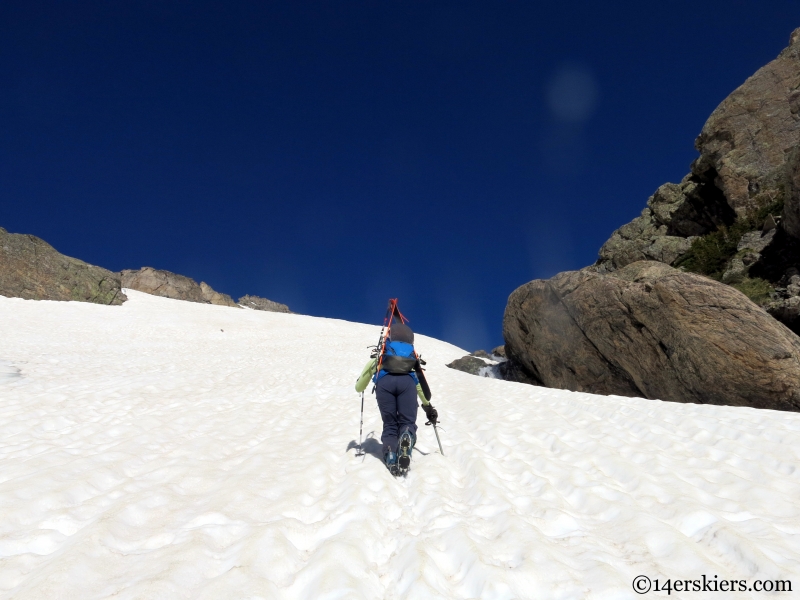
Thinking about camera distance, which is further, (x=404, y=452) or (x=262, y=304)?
(x=262, y=304)

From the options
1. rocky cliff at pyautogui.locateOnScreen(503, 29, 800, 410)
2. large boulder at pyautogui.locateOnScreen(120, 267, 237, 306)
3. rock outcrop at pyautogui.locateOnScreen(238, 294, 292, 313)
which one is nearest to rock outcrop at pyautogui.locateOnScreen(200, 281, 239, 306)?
large boulder at pyautogui.locateOnScreen(120, 267, 237, 306)

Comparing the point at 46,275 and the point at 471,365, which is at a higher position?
the point at 46,275

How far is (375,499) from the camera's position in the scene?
5059 mm

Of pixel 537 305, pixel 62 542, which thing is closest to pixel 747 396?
pixel 537 305

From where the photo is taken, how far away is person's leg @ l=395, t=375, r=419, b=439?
6242 millimetres

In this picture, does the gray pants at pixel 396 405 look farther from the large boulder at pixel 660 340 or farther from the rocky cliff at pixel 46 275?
the rocky cliff at pixel 46 275

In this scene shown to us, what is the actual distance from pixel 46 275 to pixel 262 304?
5188cm

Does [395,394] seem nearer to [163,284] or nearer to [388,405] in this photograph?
[388,405]

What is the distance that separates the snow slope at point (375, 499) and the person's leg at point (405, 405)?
690mm

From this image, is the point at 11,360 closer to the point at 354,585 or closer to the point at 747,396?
the point at 354,585

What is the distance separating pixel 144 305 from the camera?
1571 inches

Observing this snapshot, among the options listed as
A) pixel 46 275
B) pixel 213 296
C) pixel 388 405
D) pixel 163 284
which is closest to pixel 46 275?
pixel 46 275

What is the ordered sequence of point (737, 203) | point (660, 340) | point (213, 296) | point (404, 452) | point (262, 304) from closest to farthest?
point (404, 452) < point (660, 340) < point (737, 203) < point (213, 296) < point (262, 304)

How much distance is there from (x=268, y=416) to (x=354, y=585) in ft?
24.4
